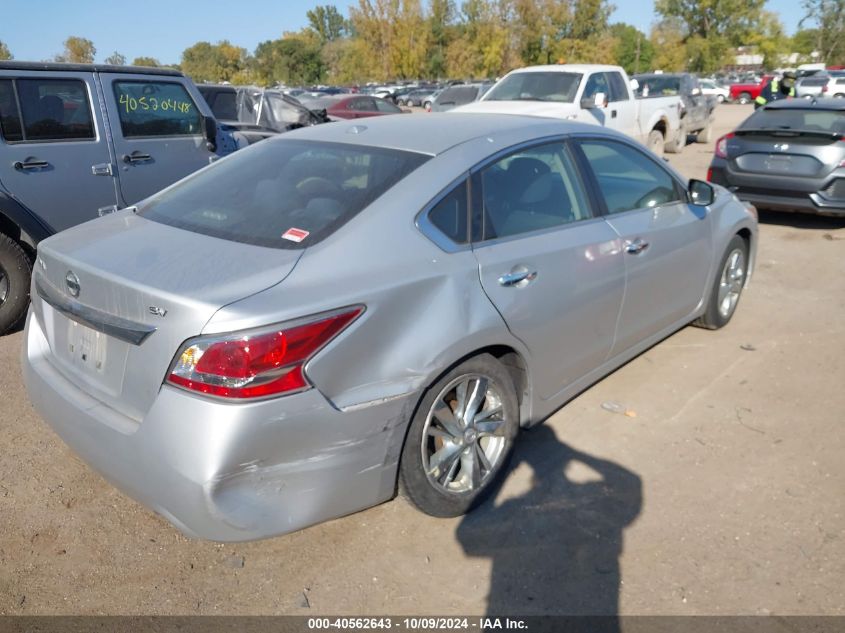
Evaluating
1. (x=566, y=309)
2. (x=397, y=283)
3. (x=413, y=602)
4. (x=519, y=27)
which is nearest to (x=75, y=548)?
(x=413, y=602)

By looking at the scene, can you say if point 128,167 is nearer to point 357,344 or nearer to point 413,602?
point 357,344

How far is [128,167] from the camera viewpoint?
5938mm

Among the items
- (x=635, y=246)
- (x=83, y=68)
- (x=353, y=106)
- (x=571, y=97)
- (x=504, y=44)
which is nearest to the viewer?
(x=635, y=246)

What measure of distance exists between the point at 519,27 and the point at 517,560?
5862cm

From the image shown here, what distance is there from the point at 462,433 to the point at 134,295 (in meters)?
1.41

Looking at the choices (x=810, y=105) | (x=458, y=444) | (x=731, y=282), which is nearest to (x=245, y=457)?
(x=458, y=444)

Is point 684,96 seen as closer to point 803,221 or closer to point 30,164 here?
point 803,221

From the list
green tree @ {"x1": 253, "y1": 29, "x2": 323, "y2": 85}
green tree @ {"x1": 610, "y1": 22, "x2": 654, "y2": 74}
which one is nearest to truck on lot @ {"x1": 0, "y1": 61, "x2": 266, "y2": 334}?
green tree @ {"x1": 610, "y1": 22, "x2": 654, "y2": 74}

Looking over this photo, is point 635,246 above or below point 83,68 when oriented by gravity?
below

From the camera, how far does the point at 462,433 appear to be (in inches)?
121

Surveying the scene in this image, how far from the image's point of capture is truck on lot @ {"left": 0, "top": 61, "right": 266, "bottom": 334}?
5270 millimetres

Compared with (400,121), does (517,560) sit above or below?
below

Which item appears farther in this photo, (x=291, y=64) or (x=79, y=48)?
(x=291, y=64)

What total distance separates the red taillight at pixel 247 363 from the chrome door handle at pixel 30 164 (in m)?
3.76
